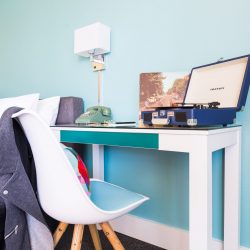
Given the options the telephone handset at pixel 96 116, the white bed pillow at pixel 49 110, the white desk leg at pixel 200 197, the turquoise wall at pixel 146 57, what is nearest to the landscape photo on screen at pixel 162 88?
the turquoise wall at pixel 146 57

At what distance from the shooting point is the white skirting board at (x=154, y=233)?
1337 mm

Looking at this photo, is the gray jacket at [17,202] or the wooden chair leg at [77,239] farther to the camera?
the wooden chair leg at [77,239]

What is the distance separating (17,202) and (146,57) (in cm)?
109

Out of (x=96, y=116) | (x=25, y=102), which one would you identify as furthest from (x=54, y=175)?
(x=25, y=102)

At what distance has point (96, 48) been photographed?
1.56m

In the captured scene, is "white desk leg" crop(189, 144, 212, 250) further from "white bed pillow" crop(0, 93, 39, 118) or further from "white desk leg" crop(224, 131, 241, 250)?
"white bed pillow" crop(0, 93, 39, 118)

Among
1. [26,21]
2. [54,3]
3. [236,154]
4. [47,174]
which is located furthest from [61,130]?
[26,21]

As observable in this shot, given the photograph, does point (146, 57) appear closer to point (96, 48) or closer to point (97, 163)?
point (96, 48)

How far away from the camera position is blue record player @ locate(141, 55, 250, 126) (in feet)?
2.85

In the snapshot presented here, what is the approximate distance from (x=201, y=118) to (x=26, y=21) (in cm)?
220

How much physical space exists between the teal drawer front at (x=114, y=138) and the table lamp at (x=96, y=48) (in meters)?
0.23

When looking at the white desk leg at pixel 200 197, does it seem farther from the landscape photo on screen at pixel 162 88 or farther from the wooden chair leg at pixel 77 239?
the landscape photo on screen at pixel 162 88

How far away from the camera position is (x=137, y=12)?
1516 millimetres

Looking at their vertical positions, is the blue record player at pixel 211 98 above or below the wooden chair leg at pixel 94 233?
above
